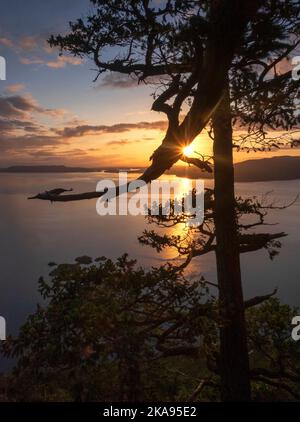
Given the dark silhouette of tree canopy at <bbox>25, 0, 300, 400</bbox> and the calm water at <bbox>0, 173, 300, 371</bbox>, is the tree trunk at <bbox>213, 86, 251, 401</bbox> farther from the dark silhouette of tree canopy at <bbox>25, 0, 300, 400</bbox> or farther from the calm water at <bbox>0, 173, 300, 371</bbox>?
the calm water at <bbox>0, 173, 300, 371</bbox>

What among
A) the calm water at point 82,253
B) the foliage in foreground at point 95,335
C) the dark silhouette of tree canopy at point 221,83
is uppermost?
the dark silhouette of tree canopy at point 221,83

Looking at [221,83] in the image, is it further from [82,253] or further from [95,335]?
[82,253]

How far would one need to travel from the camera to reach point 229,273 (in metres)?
7.41

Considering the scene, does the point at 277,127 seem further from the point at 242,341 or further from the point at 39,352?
the point at 39,352

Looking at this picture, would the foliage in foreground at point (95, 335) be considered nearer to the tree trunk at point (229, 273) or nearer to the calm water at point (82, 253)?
the tree trunk at point (229, 273)

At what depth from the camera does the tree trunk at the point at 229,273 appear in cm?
729

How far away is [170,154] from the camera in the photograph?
417 cm

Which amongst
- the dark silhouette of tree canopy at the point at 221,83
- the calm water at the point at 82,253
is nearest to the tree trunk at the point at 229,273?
the dark silhouette of tree canopy at the point at 221,83

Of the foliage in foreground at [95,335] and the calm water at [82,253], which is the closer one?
the foliage in foreground at [95,335]

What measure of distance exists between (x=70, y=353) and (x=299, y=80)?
18.3 ft

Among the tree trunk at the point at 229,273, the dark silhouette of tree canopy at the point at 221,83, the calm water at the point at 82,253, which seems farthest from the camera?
the calm water at the point at 82,253

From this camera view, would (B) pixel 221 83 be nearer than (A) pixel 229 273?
Yes

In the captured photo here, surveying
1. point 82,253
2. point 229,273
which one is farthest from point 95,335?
point 82,253
